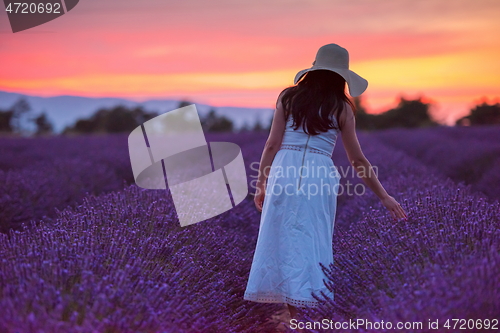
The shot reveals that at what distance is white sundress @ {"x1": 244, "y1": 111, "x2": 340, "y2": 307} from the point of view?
91.2 inches

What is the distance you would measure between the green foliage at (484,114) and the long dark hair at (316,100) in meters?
24.1

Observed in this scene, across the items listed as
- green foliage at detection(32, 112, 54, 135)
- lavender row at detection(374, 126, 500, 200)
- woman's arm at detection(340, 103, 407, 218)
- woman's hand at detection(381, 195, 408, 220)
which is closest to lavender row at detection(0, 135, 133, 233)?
woman's arm at detection(340, 103, 407, 218)

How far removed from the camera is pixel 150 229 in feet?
8.18

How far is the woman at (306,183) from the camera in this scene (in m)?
2.29

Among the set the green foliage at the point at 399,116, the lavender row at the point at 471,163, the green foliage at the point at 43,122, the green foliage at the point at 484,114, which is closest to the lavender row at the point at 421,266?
the lavender row at the point at 471,163

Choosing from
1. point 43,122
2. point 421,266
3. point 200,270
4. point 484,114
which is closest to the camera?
point 421,266

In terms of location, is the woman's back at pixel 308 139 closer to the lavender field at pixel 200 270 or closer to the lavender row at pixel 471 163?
the lavender field at pixel 200 270

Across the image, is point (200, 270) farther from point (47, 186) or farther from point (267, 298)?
point (47, 186)

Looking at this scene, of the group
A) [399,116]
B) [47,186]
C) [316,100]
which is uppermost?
[316,100]

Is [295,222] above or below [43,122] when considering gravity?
above

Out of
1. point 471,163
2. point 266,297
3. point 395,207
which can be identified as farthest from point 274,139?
point 471,163

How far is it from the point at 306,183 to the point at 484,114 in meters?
25.7

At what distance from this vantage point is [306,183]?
236 centimetres
